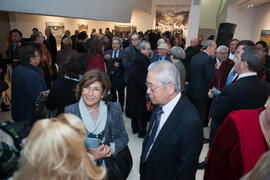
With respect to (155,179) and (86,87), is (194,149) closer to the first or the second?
(155,179)

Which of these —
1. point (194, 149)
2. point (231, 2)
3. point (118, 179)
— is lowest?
point (118, 179)

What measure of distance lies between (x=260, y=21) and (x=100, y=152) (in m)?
11.5

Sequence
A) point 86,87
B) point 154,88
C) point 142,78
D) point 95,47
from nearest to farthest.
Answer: point 154,88 < point 86,87 < point 142,78 < point 95,47

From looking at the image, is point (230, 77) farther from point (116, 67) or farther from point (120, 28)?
point (120, 28)

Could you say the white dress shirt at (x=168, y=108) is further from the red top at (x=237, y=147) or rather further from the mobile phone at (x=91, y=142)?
the mobile phone at (x=91, y=142)

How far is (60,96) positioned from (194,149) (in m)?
1.65

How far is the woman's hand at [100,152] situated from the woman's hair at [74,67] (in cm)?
99

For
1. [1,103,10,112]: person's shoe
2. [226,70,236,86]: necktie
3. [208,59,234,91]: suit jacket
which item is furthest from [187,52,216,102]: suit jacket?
[1,103,10,112]: person's shoe

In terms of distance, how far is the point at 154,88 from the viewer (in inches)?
61.5

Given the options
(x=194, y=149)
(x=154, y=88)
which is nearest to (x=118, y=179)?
(x=194, y=149)

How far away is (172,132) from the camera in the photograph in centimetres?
147

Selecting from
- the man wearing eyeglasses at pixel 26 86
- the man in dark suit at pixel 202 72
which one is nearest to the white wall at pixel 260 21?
the man in dark suit at pixel 202 72

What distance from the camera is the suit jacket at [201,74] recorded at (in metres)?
3.63

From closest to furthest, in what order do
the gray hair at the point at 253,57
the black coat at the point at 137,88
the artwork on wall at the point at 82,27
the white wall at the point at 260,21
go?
the gray hair at the point at 253,57, the black coat at the point at 137,88, the white wall at the point at 260,21, the artwork on wall at the point at 82,27
